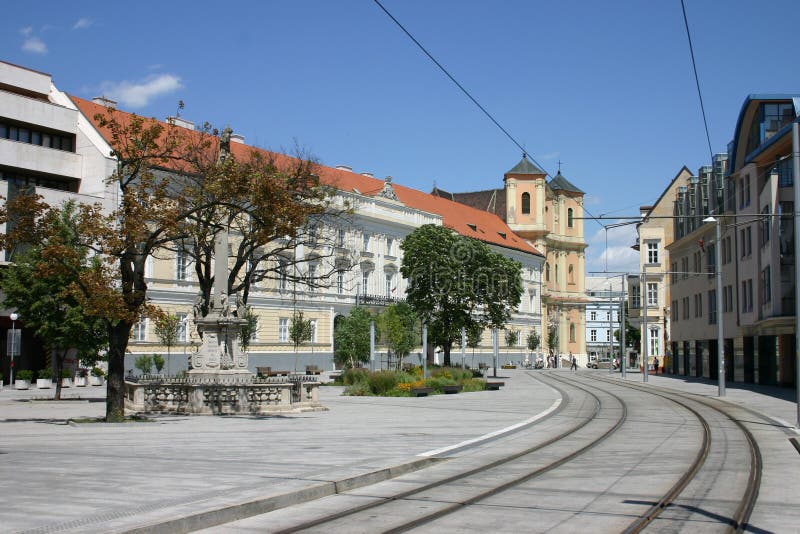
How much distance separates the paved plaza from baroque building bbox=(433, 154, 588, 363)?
280 feet

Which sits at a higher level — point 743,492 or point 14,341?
point 14,341

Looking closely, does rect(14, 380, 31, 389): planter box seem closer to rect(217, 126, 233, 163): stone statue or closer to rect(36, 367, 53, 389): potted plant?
rect(36, 367, 53, 389): potted plant

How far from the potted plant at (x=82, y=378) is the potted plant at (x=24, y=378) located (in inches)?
91.6

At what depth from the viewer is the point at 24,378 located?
150 feet

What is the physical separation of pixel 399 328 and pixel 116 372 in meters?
35.7

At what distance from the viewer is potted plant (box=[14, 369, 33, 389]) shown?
142ft

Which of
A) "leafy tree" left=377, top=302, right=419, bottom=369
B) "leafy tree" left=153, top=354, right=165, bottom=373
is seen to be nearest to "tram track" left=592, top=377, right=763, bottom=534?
"leafy tree" left=153, top=354, right=165, bottom=373

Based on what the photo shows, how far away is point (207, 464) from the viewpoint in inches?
540

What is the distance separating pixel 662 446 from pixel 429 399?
17680 mm

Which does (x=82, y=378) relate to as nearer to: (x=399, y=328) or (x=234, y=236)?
(x=234, y=236)

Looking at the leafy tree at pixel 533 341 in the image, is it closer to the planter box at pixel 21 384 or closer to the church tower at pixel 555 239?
the church tower at pixel 555 239

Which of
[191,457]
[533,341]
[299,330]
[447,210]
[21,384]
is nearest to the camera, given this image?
[191,457]

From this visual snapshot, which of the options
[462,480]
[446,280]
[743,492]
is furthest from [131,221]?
[446,280]

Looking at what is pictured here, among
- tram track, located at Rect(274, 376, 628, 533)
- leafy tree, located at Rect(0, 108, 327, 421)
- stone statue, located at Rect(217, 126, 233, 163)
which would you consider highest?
stone statue, located at Rect(217, 126, 233, 163)
